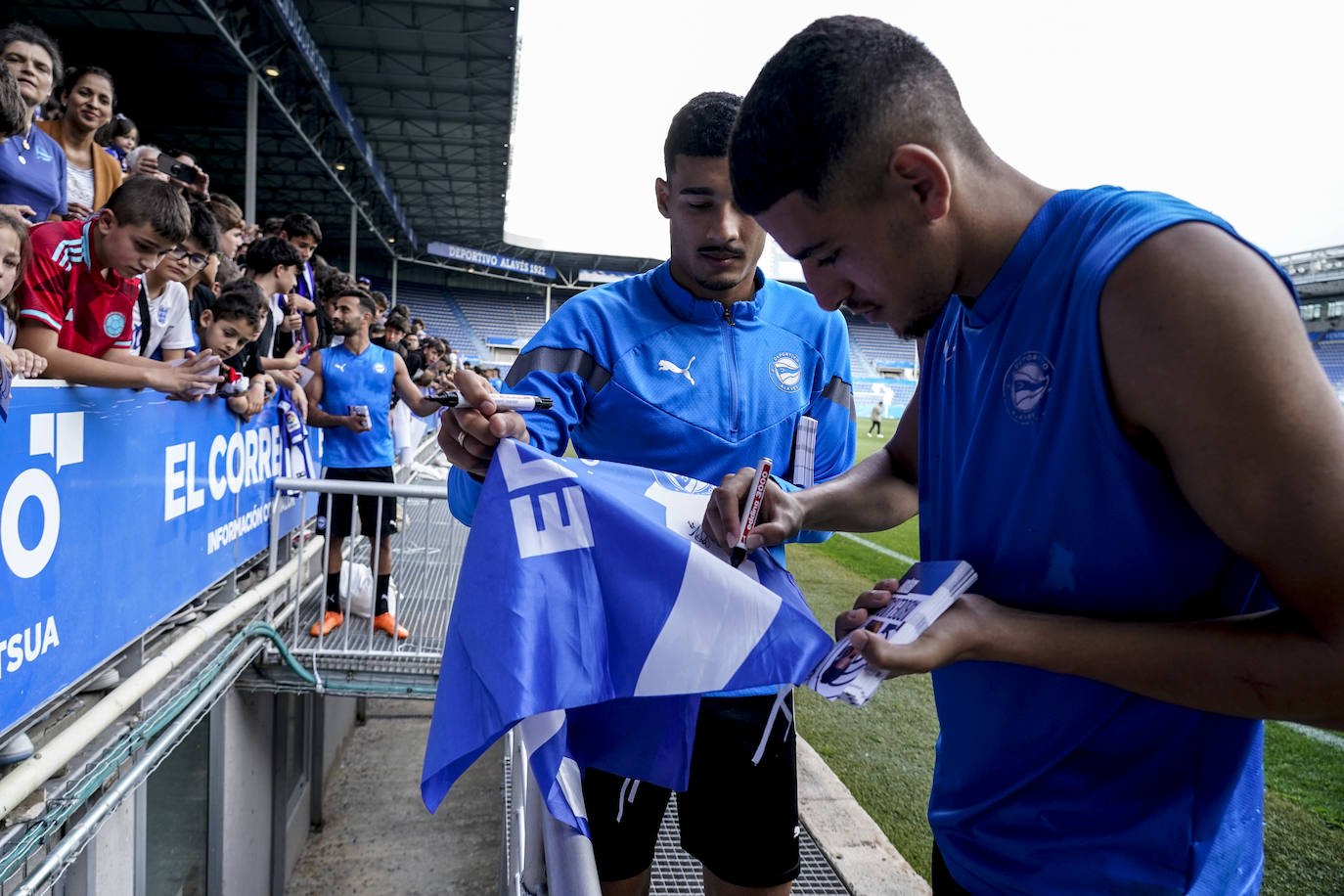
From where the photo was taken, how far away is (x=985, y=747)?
1128mm

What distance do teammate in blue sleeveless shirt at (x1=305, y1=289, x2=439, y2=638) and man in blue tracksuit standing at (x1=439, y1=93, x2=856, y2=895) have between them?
4.14 metres

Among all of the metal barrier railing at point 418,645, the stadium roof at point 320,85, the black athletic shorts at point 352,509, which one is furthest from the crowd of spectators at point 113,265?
the stadium roof at point 320,85

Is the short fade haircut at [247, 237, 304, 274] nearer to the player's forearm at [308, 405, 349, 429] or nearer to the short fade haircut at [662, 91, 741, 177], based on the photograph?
the player's forearm at [308, 405, 349, 429]

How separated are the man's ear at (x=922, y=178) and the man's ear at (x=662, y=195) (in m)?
0.92

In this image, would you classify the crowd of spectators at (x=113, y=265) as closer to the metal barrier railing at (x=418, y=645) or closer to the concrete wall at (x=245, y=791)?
the metal barrier railing at (x=418, y=645)

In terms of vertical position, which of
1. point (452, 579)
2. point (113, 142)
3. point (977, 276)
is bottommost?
point (452, 579)

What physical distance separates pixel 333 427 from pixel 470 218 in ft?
104

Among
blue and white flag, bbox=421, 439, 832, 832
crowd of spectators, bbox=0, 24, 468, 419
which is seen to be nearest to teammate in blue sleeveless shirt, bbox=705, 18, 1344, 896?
blue and white flag, bbox=421, 439, 832, 832

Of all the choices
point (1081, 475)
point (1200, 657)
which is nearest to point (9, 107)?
point (1081, 475)

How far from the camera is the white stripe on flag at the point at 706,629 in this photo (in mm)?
1498

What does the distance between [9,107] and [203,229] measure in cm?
150

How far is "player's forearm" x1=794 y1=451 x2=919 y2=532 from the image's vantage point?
4.96ft

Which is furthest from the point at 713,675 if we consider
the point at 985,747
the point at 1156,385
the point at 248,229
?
the point at 248,229

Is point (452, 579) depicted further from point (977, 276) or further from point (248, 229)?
point (977, 276)
